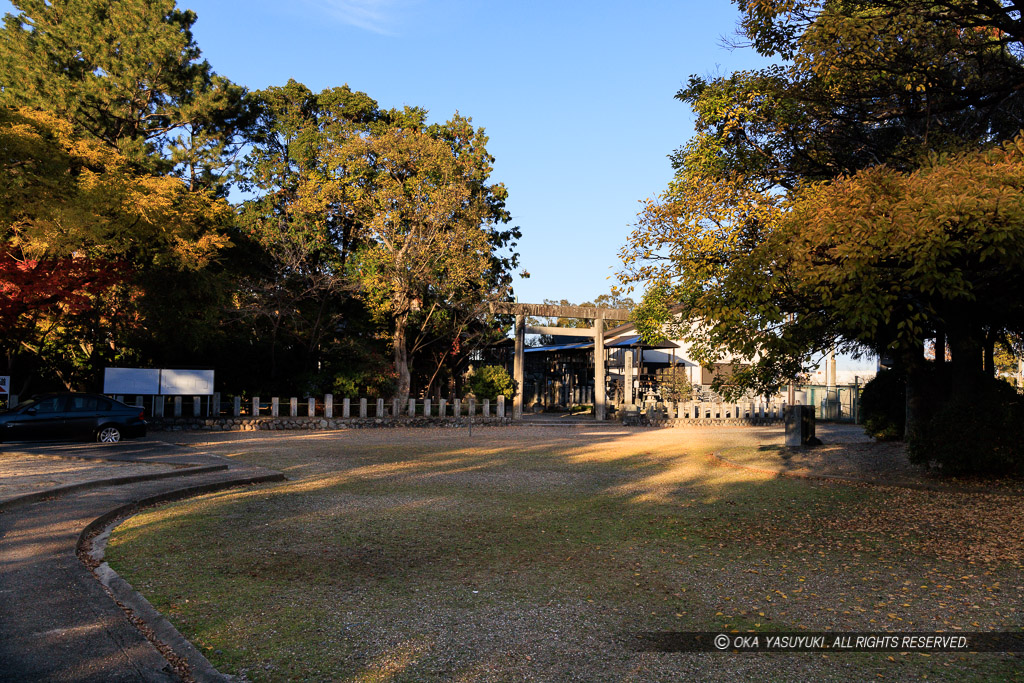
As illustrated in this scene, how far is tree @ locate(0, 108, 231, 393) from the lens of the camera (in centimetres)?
1802

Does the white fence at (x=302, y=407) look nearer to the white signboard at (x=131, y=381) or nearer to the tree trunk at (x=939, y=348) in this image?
the white signboard at (x=131, y=381)

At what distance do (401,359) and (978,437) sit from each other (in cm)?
2090

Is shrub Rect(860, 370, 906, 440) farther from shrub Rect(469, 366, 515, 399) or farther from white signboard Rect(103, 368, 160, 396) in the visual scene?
white signboard Rect(103, 368, 160, 396)

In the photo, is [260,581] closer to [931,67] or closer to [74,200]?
[931,67]

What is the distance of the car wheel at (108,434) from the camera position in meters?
17.4

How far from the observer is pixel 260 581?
596cm

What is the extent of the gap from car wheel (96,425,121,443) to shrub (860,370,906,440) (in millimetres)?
19731

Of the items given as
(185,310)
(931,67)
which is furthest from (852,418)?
(185,310)

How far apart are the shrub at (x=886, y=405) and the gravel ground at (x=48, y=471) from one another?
56.5 feet

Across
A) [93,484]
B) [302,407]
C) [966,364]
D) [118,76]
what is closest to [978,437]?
[966,364]

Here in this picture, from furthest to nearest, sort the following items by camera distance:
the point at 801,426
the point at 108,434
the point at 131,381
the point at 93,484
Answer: the point at 131,381 → the point at 801,426 → the point at 108,434 → the point at 93,484

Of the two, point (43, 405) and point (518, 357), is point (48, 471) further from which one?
point (518, 357)

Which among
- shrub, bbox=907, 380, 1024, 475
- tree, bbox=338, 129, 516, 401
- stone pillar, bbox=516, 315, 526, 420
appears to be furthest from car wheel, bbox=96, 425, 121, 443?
shrub, bbox=907, 380, 1024, 475

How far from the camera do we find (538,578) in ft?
20.3
